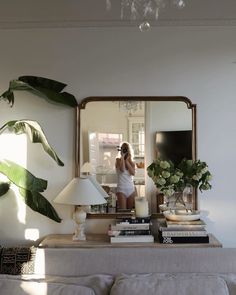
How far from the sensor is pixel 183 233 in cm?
255

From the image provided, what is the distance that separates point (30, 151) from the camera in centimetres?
293

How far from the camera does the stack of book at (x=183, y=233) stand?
253 centimetres

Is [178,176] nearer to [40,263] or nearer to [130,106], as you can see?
[130,106]

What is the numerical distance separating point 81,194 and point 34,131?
61 centimetres

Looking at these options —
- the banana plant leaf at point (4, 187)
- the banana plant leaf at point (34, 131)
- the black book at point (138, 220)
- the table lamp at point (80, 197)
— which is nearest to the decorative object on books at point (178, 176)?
the black book at point (138, 220)

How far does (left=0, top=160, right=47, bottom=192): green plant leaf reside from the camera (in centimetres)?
262

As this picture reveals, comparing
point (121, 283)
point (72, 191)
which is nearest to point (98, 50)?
point (72, 191)

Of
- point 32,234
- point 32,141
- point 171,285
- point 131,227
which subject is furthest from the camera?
point 32,234

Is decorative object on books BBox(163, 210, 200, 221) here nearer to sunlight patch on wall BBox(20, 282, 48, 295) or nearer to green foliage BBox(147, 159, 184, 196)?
green foliage BBox(147, 159, 184, 196)

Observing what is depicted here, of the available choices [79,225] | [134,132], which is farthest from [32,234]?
[134,132]

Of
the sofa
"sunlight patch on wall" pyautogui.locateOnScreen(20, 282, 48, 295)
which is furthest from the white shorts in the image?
"sunlight patch on wall" pyautogui.locateOnScreen(20, 282, 48, 295)

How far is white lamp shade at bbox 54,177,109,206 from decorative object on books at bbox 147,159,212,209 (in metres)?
0.46

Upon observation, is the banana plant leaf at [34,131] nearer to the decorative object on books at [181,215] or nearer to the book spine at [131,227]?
the book spine at [131,227]

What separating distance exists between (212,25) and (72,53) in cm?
119
